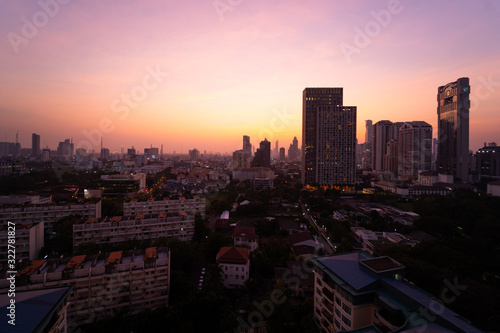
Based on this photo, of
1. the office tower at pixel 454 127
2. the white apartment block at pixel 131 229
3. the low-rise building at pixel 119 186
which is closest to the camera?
the white apartment block at pixel 131 229

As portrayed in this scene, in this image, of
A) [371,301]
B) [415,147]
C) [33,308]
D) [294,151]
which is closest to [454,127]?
[415,147]

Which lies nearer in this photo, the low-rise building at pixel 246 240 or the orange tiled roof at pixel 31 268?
the orange tiled roof at pixel 31 268

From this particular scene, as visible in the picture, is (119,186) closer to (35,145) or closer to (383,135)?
(383,135)

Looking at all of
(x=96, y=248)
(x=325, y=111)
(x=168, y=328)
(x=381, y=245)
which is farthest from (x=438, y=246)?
(x=325, y=111)

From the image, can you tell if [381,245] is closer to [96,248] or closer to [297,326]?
[297,326]

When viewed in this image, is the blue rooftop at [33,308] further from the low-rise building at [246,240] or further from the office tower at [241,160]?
the office tower at [241,160]

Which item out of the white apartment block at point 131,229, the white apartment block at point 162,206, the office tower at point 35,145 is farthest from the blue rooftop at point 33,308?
the office tower at point 35,145
